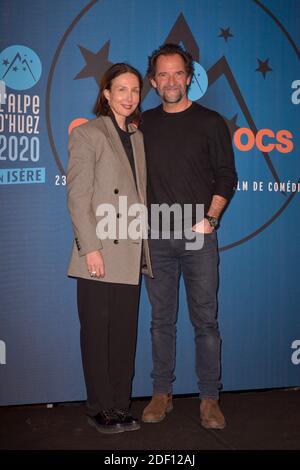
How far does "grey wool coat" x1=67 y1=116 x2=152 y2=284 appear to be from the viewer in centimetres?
244

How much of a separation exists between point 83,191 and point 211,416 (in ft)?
4.03

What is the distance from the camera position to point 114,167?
251cm

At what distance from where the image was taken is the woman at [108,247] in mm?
2455

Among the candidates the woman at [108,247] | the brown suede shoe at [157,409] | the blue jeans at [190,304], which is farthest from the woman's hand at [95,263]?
the brown suede shoe at [157,409]

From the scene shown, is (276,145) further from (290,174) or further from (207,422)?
(207,422)

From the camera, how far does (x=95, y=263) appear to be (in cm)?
244

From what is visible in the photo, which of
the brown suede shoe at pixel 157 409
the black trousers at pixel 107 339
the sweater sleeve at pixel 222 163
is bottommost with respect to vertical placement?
Answer: the brown suede shoe at pixel 157 409

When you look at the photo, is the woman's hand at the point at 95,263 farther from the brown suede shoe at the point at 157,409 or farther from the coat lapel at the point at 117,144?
the brown suede shoe at the point at 157,409

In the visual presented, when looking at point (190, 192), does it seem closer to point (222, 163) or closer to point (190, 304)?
point (222, 163)


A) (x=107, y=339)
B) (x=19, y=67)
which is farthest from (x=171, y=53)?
(x=107, y=339)

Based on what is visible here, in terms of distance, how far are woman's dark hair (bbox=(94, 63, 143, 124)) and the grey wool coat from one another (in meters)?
0.09

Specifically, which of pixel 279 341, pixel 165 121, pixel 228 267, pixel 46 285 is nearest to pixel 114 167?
pixel 165 121
